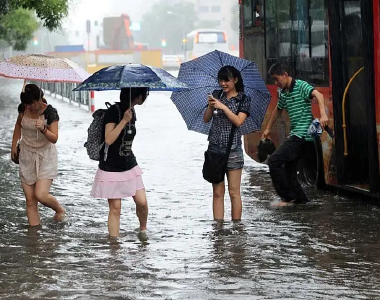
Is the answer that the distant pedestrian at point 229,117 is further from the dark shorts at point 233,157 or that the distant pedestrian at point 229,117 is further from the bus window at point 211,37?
the bus window at point 211,37

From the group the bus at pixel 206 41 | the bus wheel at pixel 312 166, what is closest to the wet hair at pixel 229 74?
the bus wheel at pixel 312 166

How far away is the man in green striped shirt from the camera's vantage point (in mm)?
11938

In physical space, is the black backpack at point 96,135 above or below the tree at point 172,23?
below

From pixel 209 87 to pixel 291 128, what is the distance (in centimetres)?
175

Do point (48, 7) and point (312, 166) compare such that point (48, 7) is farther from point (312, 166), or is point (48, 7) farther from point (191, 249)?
point (191, 249)

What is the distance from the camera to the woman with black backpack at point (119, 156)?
31.7ft

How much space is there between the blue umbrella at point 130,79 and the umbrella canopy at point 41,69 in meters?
1.14

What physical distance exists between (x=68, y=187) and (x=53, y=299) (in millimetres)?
6935

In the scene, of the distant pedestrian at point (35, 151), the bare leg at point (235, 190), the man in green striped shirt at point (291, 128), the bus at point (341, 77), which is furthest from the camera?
the man in green striped shirt at point (291, 128)

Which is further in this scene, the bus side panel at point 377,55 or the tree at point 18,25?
the tree at point 18,25

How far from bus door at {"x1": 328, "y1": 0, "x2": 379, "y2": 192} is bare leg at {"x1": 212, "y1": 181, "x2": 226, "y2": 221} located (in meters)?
2.04

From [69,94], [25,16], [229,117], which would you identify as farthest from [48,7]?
[25,16]

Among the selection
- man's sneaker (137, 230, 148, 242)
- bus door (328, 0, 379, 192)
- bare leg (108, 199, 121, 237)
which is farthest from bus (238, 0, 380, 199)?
bare leg (108, 199, 121, 237)

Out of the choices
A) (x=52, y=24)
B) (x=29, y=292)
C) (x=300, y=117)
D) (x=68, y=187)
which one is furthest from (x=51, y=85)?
(x=29, y=292)
